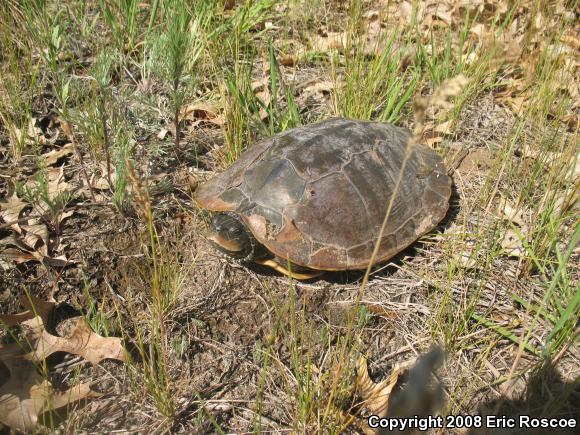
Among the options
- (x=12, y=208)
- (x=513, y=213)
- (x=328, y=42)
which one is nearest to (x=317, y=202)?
(x=513, y=213)

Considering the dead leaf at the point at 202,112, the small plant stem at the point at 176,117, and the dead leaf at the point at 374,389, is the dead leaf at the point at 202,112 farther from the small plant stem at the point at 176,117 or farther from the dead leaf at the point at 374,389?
the dead leaf at the point at 374,389

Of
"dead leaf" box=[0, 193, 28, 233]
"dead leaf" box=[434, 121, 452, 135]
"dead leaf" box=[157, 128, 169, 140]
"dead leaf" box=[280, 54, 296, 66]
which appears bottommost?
"dead leaf" box=[0, 193, 28, 233]

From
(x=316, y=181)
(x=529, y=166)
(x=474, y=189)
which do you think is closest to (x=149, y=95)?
(x=316, y=181)

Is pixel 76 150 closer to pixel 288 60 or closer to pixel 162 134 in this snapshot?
pixel 162 134

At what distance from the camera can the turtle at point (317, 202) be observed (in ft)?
6.97

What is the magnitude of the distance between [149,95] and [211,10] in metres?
0.71

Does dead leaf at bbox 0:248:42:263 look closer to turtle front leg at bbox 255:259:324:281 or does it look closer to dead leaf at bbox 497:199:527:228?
turtle front leg at bbox 255:259:324:281

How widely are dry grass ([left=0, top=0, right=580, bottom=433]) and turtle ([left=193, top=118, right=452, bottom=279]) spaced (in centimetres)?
15

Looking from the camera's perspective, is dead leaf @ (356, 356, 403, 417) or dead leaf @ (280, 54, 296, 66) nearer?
dead leaf @ (356, 356, 403, 417)

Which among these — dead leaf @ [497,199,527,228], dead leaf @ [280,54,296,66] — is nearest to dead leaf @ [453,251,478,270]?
dead leaf @ [497,199,527,228]

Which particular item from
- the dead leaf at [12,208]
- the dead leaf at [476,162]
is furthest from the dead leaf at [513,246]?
the dead leaf at [12,208]

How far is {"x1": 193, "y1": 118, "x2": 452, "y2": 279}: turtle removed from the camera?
212 cm

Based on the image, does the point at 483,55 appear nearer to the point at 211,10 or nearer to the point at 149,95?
the point at 211,10

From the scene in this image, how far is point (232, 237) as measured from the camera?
209 centimetres
